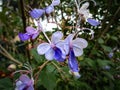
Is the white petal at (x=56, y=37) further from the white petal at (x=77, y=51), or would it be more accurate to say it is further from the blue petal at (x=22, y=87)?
the blue petal at (x=22, y=87)

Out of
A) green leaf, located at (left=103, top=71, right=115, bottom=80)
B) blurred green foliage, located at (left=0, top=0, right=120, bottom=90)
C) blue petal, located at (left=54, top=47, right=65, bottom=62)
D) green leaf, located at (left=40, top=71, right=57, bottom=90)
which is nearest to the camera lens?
blue petal, located at (left=54, top=47, right=65, bottom=62)

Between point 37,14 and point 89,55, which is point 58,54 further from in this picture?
point 89,55

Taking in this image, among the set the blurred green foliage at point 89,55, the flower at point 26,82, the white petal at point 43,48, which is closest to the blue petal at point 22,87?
the flower at point 26,82

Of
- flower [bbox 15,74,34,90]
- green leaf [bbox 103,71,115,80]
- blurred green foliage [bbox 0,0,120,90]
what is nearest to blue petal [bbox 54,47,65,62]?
flower [bbox 15,74,34,90]

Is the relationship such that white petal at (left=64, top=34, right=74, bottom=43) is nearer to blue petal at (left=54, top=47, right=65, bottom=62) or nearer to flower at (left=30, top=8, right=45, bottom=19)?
blue petal at (left=54, top=47, right=65, bottom=62)

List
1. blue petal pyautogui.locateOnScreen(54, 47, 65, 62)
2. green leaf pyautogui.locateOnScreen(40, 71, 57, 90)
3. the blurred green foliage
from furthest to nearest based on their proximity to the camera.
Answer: the blurred green foliage → green leaf pyautogui.locateOnScreen(40, 71, 57, 90) → blue petal pyautogui.locateOnScreen(54, 47, 65, 62)

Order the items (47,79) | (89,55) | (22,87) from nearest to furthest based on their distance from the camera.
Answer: (22,87) < (47,79) < (89,55)

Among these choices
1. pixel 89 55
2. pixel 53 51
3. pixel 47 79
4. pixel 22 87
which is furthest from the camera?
pixel 89 55

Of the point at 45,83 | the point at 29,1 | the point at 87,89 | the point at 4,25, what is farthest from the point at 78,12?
the point at 4,25

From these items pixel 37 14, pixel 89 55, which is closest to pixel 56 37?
pixel 37 14

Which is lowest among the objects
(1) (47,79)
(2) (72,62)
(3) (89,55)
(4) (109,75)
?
(4) (109,75)

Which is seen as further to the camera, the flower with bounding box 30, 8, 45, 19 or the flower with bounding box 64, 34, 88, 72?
the flower with bounding box 30, 8, 45, 19

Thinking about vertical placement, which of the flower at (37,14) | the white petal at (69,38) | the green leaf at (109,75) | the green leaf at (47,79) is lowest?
the green leaf at (109,75)

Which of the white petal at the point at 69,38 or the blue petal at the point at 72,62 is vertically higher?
the white petal at the point at 69,38
